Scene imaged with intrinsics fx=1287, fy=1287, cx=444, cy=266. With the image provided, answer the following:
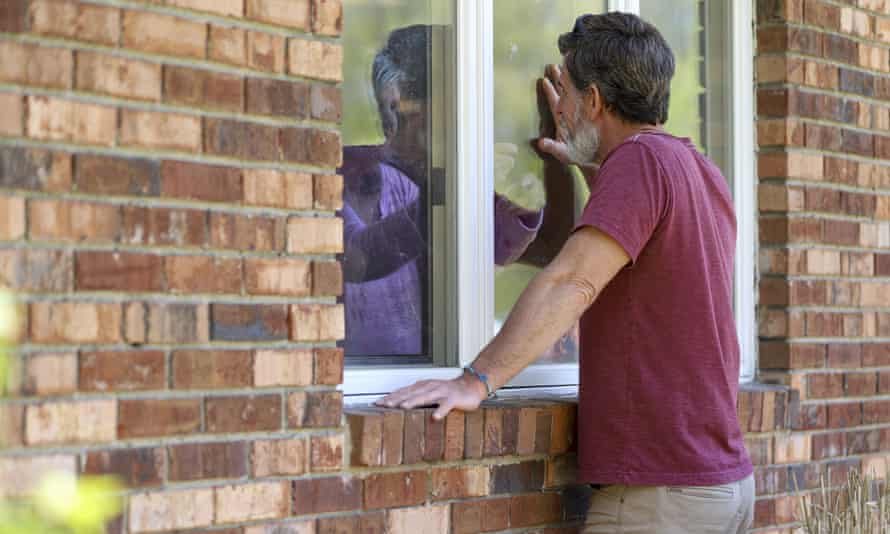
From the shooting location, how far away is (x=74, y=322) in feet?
7.61

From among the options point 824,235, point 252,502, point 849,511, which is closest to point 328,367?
point 252,502

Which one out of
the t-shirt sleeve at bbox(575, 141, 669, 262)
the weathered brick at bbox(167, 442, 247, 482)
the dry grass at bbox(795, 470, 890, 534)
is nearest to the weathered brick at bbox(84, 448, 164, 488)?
the weathered brick at bbox(167, 442, 247, 482)

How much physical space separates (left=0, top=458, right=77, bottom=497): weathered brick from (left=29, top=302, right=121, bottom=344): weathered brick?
208 millimetres

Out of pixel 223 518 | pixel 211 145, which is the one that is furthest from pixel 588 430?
pixel 211 145

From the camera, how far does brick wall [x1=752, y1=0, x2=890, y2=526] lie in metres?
4.04

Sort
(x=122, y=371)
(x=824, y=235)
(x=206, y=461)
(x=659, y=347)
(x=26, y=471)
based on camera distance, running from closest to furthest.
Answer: (x=26, y=471) < (x=122, y=371) < (x=206, y=461) < (x=659, y=347) < (x=824, y=235)

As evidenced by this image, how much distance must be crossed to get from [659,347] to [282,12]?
115cm

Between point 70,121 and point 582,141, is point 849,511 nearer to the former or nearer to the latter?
point 582,141

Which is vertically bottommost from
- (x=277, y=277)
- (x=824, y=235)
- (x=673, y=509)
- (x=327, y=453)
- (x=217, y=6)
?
(x=673, y=509)

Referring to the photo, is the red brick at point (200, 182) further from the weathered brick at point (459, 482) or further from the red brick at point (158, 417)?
the weathered brick at point (459, 482)

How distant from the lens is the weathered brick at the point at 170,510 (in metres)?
2.40

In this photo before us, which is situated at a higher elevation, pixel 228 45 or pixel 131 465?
pixel 228 45

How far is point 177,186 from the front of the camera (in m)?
2.49

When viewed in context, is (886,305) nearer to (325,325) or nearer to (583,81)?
(583,81)
